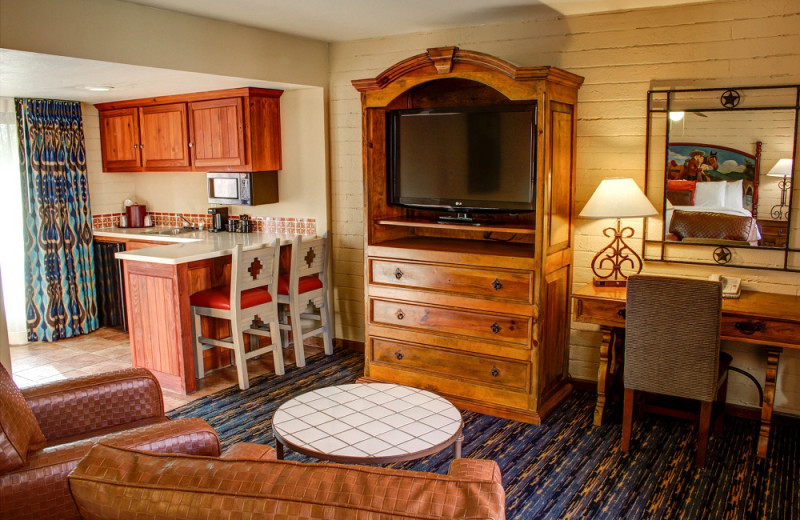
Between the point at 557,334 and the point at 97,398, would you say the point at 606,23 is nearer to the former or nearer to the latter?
the point at 557,334

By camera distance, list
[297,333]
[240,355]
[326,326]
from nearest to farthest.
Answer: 1. [240,355]
2. [297,333]
3. [326,326]

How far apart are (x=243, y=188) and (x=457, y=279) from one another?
2.07m

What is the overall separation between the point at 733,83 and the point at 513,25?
138 centimetres

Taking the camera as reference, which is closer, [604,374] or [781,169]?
[781,169]

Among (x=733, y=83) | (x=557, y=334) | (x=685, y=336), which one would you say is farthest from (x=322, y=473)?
(x=733, y=83)

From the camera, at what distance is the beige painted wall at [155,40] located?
3.13 meters

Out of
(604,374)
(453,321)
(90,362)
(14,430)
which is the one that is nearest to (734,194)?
(604,374)

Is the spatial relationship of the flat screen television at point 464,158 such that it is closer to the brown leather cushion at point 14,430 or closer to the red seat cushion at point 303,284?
the red seat cushion at point 303,284

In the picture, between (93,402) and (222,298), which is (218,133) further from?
(93,402)

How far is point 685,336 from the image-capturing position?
3.09 metres

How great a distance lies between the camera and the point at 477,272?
3.82 meters

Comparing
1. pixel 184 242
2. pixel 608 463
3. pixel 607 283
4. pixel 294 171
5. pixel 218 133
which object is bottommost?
pixel 608 463

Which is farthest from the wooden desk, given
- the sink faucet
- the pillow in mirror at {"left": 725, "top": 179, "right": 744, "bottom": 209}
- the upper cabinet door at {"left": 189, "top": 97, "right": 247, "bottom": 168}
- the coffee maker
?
the sink faucet

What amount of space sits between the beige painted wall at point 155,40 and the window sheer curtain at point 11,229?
8.00 feet
